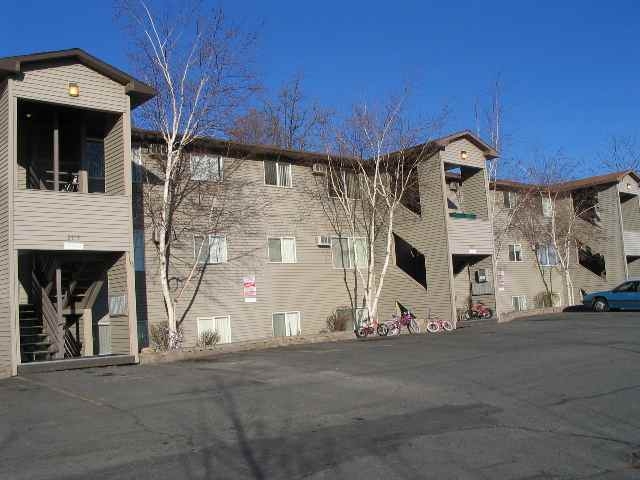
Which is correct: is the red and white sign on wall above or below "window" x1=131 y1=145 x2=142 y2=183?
below

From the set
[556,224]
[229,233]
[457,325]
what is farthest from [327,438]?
[556,224]

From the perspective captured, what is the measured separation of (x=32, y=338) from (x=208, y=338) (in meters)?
5.86

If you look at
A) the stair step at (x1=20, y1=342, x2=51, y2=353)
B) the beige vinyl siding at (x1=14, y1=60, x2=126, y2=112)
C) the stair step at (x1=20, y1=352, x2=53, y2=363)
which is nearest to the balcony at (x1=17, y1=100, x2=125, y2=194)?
the beige vinyl siding at (x1=14, y1=60, x2=126, y2=112)

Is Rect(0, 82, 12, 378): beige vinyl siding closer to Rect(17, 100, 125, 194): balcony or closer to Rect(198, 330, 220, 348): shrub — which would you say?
Rect(17, 100, 125, 194): balcony

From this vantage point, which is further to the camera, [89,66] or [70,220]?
[89,66]

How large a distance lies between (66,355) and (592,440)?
595 inches

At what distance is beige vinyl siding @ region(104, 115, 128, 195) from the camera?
17391 mm

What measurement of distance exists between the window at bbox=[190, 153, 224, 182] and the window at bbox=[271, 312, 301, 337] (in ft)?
17.7

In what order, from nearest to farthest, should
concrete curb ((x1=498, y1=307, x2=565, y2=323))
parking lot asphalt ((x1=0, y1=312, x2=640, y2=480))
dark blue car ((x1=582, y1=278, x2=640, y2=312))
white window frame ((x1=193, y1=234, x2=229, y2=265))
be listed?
parking lot asphalt ((x1=0, y1=312, x2=640, y2=480))
white window frame ((x1=193, y1=234, x2=229, y2=265))
concrete curb ((x1=498, y1=307, x2=565, y2=323))
dark blue car ((x1=582, y1=278, x2=640, y2=312))

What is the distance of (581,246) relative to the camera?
36.0 meters

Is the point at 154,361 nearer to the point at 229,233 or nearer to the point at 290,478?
the point at 229,233

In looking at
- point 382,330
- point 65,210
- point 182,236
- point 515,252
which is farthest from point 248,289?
point 515,252

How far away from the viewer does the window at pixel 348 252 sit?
85.6 ft

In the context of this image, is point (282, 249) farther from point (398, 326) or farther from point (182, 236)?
point (398, 326)
